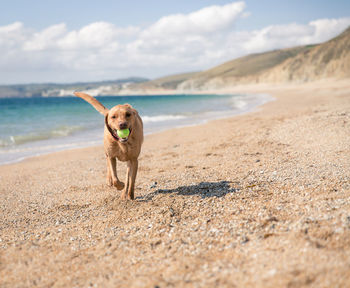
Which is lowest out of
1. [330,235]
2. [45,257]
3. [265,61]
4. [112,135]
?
[45,257]

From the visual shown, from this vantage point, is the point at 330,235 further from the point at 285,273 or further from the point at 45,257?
the point at 45,257

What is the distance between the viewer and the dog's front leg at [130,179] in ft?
15.5

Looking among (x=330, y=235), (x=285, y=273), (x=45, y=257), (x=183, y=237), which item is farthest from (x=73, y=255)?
(x=330, y=235)

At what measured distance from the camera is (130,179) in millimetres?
4824

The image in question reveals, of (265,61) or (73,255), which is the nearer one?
(73,255)

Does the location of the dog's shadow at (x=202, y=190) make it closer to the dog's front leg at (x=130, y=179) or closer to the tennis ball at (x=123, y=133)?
the dog's front leg at (x=130, y=179)

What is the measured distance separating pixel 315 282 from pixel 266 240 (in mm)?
763

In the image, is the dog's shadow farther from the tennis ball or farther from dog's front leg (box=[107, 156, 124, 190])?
the tennis ball

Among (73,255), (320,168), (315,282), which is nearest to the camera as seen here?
(315,282)

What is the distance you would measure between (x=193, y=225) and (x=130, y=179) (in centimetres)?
169

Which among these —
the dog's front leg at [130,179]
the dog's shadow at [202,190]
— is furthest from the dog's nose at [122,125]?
the dog's shadow at [202,190]

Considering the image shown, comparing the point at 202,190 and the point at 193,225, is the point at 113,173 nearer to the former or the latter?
the point at 202,190

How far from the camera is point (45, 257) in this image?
314 centimetres

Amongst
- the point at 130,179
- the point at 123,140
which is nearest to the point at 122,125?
the point at 123,140
